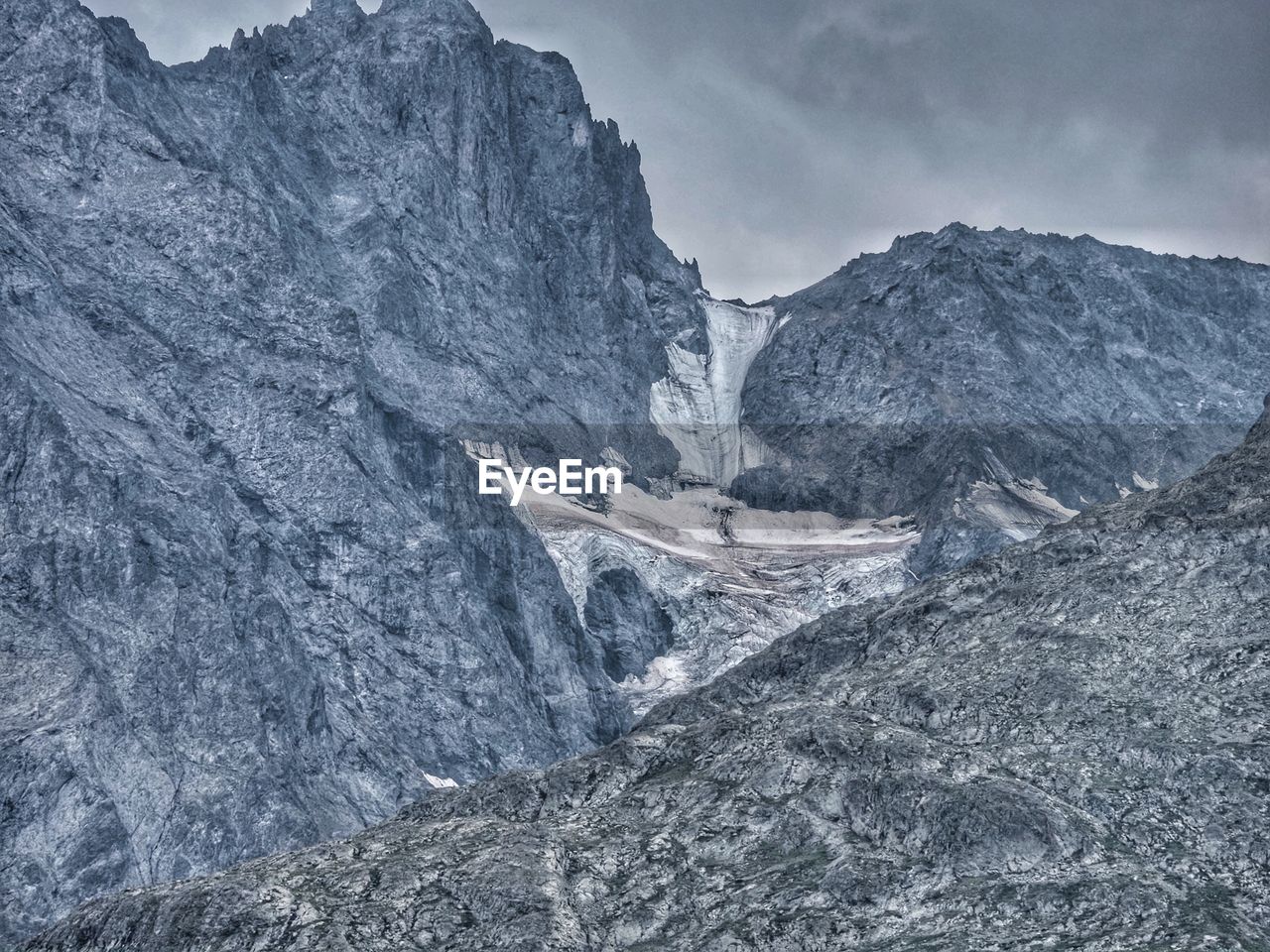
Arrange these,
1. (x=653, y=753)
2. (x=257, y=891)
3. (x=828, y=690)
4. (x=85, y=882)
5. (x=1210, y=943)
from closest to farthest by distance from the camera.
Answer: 1. (x=1210, y=943)
2. (x=257, y=891)
3. (x=653, y=753)
4. (x=828, y=690)
5. (x=85, y=882)

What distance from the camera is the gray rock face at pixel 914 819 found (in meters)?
102

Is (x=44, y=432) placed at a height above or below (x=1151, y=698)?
above

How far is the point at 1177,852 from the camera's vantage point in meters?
104

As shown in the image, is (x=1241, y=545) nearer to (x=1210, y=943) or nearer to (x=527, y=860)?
(x=1210, y=943)

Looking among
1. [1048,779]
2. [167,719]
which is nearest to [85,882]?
[167,719]

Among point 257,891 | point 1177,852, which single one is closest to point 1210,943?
point 1177,852

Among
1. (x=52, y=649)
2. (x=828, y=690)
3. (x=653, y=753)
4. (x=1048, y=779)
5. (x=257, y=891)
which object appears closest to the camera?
(x=257, y=891)

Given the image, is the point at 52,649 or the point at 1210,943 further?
the point at 52,649

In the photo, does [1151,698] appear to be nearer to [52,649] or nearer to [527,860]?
[527,860]

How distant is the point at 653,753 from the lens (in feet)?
403

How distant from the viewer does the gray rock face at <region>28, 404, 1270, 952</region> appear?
333 ft

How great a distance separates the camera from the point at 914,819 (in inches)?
4323

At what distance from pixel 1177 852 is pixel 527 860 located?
3122 cm

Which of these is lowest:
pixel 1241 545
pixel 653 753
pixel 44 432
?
pixel 653 753
